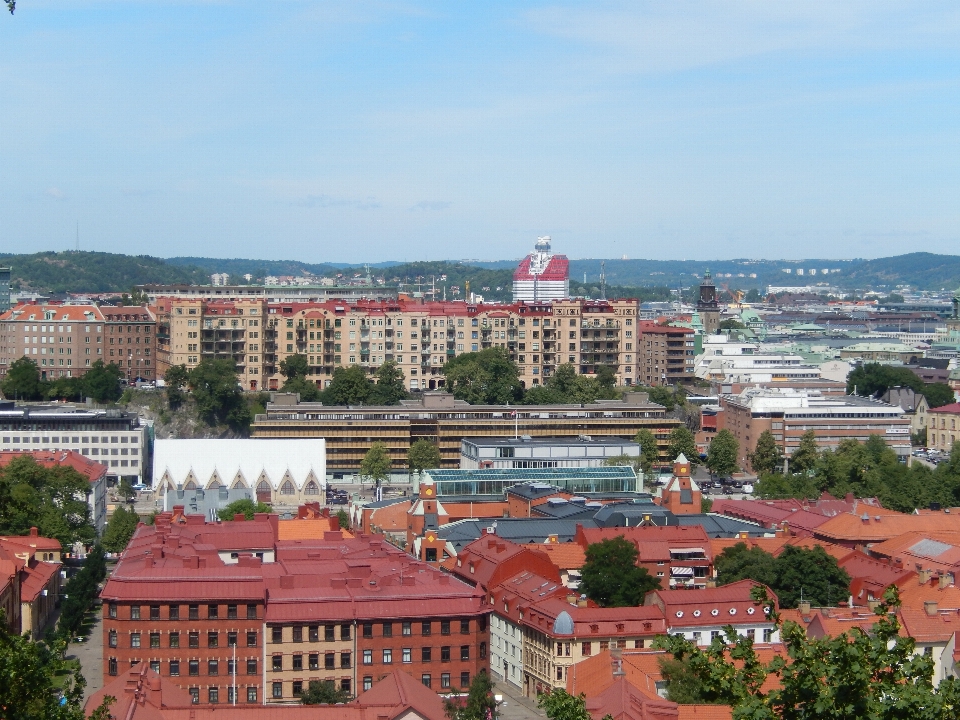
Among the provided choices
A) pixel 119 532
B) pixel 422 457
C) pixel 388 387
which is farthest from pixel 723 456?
pixel 119 532

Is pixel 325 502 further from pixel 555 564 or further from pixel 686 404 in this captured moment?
pixel 686 404

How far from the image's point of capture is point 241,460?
76.8 meters

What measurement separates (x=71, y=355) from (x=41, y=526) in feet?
163

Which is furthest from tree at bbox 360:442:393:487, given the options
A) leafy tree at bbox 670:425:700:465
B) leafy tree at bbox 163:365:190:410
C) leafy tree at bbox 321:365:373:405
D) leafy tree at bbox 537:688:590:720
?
leafy tree at bbox 537:688:590:720

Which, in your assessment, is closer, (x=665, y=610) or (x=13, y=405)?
(x=665, y=610)

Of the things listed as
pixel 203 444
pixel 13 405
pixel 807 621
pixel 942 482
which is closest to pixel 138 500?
pixel 203 444

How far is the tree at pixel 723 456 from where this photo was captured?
282 feet

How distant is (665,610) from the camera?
44625 mm

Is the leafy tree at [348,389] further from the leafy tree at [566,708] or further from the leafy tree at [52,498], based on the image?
the leafy tree at [566,708]

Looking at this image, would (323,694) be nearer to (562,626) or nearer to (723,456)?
(562,626)

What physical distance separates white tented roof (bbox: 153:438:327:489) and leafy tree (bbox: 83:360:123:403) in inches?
854

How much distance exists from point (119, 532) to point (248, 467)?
14731 mm

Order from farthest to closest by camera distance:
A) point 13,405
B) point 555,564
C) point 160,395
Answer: point 160,395, point 13,405, point 555,564

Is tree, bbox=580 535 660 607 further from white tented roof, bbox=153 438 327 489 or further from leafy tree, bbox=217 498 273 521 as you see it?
white tented roof, bbox=153 438 327 489
